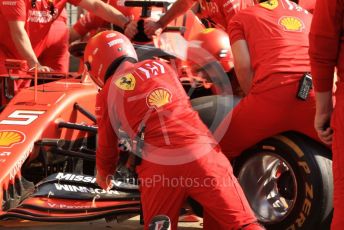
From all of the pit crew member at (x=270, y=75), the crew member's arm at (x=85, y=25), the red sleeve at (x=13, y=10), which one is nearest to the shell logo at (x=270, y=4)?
the pit crew member at (x=270, y=75)

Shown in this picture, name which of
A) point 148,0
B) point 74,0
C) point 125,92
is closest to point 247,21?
point 125,92

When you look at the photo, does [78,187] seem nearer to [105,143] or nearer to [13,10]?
[105,143]

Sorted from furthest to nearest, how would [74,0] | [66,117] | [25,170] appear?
[74,0], [66,117], [25,170]

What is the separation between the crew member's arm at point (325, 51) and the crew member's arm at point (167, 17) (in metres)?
3.21

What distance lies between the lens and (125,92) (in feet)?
13.0

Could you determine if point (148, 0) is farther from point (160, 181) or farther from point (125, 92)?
point (160, 181)

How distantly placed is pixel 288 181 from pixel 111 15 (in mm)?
2845

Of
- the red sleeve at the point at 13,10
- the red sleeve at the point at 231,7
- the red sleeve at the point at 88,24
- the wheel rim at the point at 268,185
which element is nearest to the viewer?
the wheel rim at the point at 268,185

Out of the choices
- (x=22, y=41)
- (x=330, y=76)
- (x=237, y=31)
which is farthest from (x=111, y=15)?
(x=330, y=76)

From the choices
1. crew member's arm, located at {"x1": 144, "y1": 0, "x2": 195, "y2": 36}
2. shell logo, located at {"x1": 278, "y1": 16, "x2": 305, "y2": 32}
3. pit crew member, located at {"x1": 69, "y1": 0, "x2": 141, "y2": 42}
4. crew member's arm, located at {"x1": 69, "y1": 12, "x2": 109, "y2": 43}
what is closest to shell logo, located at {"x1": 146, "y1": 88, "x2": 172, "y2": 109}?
shell logo, located at {"x1": 278, "y1": 16, "x2": 305, "y2": 32}

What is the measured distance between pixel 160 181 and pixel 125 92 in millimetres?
551

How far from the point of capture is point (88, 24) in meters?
7.67

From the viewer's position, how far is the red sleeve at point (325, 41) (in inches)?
109

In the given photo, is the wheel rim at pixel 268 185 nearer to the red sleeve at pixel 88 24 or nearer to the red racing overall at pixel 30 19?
the red racing overall at pixel 30 19
